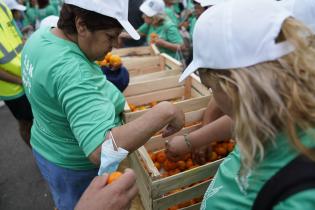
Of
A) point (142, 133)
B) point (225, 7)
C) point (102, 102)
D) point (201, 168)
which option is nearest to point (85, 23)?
point (102, 102)

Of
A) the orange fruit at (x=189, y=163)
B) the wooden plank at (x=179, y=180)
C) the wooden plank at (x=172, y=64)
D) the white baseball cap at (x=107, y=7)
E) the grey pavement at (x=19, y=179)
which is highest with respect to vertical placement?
the white baseball cap at (x=107, y=7)

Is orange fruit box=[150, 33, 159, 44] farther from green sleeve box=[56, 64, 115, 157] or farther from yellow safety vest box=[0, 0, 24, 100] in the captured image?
green sleeve box=[56, 64, 115, 157]

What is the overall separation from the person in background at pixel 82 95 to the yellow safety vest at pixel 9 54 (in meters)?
1.29

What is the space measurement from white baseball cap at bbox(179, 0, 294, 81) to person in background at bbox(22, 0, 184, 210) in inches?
Result: 23.2

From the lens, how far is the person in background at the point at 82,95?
1.27 meters

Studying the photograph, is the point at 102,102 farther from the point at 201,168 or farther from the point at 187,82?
the point at 187,82

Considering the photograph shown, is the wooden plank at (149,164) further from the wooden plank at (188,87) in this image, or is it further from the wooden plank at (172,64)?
the wooden plank at (172,64)

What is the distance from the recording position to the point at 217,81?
0.92m

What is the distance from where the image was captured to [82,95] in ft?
4.22

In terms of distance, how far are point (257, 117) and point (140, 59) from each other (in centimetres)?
264

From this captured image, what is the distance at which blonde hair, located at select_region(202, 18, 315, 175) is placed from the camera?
2.57 feet

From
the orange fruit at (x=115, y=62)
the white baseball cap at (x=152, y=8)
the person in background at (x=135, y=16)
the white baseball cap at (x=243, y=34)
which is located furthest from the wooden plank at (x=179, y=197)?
the person in background at (x=135, y=16)

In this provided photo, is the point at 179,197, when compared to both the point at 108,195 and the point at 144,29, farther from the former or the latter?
the point at 144,29

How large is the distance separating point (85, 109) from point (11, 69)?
1.96 m
